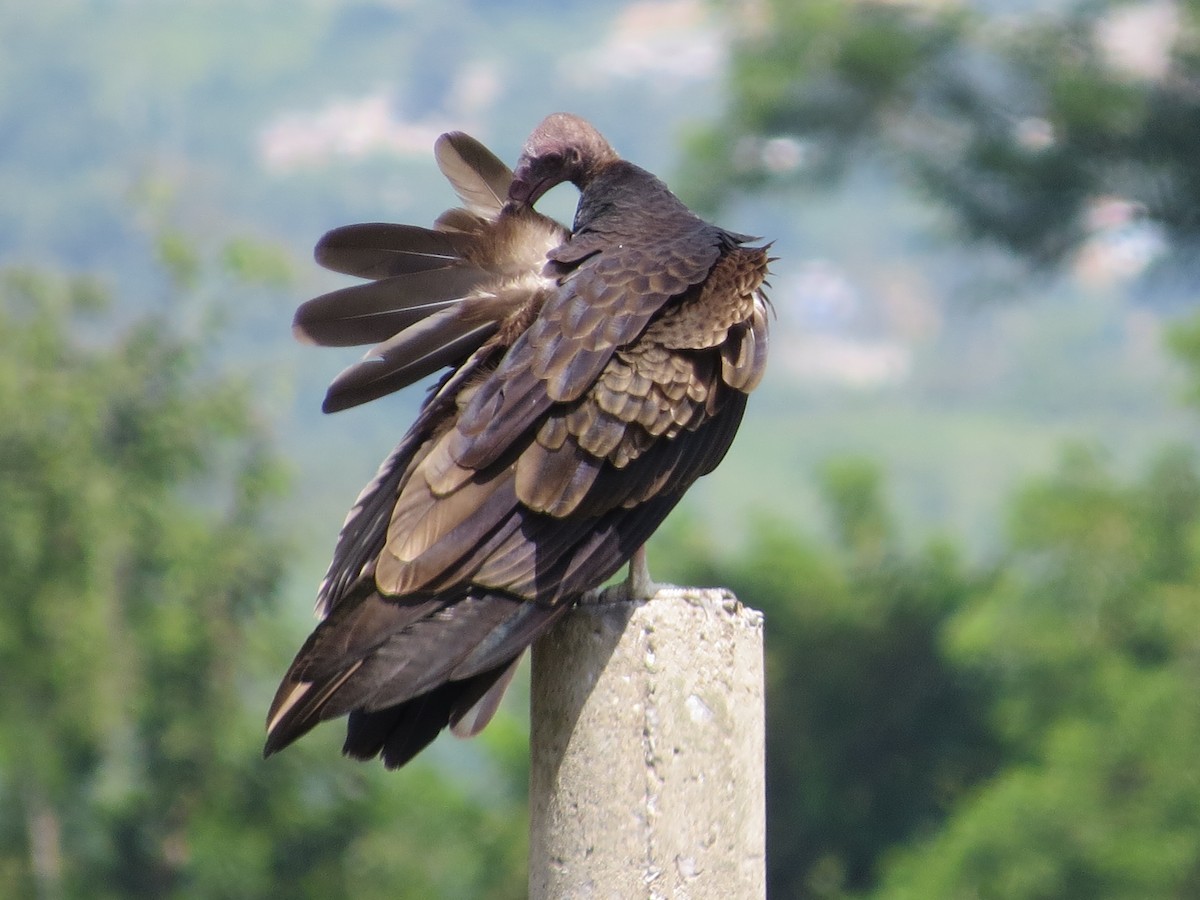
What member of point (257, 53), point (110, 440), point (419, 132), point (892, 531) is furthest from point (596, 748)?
point (257, 53)

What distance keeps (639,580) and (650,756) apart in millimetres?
391

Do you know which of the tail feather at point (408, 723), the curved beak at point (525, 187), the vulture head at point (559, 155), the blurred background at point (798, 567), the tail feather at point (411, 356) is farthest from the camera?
the blurred background at point (798, 567)

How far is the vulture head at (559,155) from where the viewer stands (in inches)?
141

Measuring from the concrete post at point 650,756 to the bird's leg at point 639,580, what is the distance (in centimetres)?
10

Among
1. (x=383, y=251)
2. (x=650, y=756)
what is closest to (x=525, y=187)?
(x=383, y=251)

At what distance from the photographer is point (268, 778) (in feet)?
44.1

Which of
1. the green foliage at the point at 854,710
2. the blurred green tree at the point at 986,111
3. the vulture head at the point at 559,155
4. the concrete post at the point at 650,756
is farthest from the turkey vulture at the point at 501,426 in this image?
the green foliage at the point at 854,710

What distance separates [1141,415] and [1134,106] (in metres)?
31.0

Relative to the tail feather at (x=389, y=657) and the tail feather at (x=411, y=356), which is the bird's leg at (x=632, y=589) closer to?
the tail feather at (x=389, y=657)

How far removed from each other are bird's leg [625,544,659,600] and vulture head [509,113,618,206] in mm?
1006

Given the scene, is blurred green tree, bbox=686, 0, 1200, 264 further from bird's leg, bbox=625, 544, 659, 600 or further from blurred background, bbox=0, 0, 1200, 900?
bird's leg, bbox=625, 544, 659, 600

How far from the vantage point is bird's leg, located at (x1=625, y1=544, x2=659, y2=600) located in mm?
2715

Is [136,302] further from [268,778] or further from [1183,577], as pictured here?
[1183,577]

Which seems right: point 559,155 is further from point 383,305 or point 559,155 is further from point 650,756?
point 650,756
